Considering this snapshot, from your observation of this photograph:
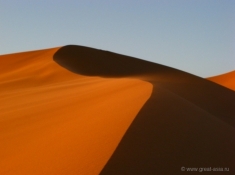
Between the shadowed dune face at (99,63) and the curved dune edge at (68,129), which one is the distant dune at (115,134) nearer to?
the curved dune edge at (68,129)

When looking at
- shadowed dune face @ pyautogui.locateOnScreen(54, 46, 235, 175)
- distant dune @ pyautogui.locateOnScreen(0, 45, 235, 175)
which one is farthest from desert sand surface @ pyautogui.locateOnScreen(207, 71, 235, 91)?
shadowed dune face @ pyautogui.locateOnScreen(54, 46, 235, 175)

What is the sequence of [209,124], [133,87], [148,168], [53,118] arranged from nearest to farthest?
[148,168] → [209,124] → [53,118] → [133,87]

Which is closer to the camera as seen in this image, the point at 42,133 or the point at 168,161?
the point at 168,161

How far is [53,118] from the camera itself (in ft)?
24.6

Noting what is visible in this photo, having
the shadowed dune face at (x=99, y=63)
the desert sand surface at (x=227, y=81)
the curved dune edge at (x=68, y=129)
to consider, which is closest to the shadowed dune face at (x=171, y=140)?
the curved dune edge at (x=68, y=129)

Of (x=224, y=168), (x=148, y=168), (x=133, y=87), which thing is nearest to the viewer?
(x=148, y=168)

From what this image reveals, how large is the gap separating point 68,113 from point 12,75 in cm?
1218

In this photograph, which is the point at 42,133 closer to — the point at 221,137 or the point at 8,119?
the point at 8,119

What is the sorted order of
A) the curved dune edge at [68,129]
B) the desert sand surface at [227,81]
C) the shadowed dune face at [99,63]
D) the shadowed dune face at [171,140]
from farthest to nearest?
1. the desert sand surface at [227,81]
2. the shadowed dune face at [99,63]
3. the curved dune edge at [68,129]
4. the shadowed dune face at [171,140]

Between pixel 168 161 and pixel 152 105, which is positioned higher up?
pixel 152 105

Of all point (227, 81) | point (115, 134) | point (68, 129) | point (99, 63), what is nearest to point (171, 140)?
point (115, 134)

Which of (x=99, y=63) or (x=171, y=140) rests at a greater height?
(x=99, y=63)

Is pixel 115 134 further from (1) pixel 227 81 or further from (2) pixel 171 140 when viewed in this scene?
(1) pixel 227 81

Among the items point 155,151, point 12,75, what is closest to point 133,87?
point 155,151
